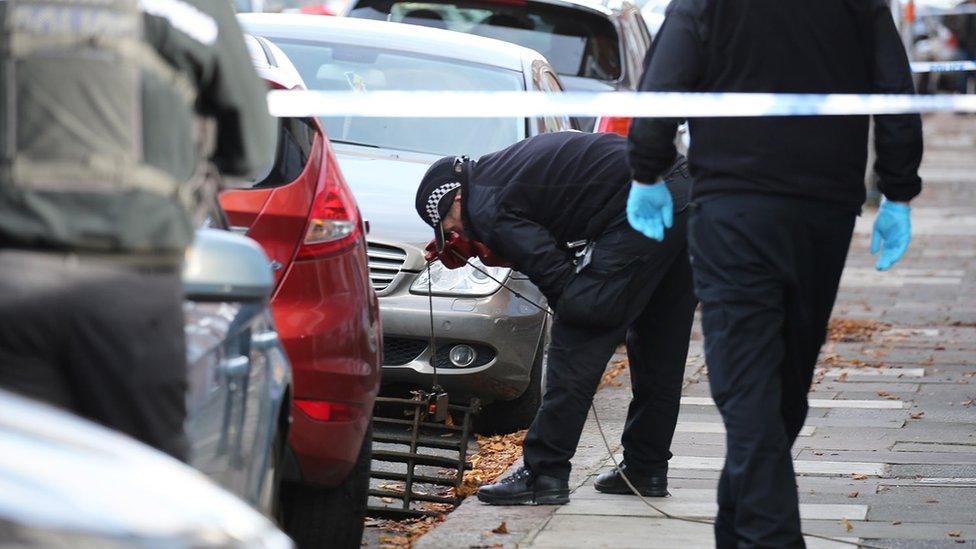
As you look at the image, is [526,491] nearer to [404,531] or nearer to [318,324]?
[404,531]

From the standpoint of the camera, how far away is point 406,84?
8.45 metres

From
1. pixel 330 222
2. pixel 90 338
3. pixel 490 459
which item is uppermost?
pixel 90 338

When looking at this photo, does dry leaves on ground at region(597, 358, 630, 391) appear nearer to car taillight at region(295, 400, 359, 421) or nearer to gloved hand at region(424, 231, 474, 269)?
gloved hand at region(424, 231, 474, 269)

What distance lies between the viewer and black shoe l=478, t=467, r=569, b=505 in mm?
6266

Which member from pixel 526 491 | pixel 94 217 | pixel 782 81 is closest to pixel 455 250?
pixel 526 491

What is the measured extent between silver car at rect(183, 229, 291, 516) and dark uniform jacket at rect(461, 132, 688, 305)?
219cm

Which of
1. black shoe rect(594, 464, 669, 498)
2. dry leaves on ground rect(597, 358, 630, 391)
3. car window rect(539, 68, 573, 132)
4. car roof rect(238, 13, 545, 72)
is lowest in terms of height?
dry leaves on ground rect(597, 358, 630, 391)

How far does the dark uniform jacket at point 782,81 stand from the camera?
4.64 m

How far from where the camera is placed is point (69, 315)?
116 inches

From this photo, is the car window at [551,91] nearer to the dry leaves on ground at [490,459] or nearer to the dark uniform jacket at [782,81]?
the dry leaves on ground at [490,459]

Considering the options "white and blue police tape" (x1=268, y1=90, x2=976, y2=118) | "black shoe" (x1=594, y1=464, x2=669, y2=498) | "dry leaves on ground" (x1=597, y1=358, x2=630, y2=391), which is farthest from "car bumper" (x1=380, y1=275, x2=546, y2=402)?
"white and blue police tape" (x1=268, y1=90, x2=976, y2=118)

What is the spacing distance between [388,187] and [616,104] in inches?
112

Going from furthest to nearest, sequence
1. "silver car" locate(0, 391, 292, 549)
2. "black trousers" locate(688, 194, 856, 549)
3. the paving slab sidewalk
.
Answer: the paving slab sidewalk → "black trousers" locate(688, 194, 856, 549) → "silver car" locate(0, 391, 292, 549)

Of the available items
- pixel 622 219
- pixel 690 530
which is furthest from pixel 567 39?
pixel 690 530
